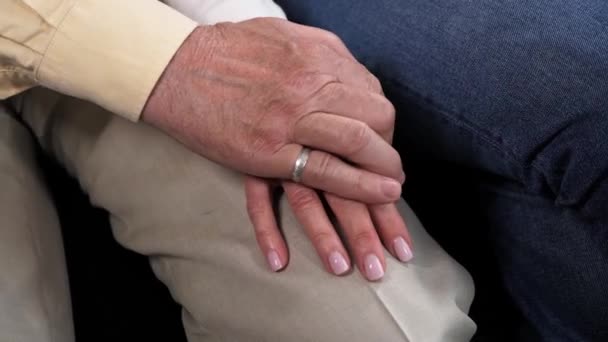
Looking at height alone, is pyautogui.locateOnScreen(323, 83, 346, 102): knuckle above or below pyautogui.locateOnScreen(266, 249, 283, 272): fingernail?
above

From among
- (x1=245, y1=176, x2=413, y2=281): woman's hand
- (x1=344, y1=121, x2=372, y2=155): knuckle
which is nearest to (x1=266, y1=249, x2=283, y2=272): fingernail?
(x1=245, y1=176, x2=413, y2=281): woman's hand

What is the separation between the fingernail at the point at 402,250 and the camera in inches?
20.7

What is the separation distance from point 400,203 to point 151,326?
11.2 inches

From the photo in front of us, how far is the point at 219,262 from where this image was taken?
53cm

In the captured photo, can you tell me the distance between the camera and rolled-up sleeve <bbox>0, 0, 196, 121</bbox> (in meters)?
0.53

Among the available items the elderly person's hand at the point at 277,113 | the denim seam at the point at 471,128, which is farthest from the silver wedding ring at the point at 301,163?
the denim seam at the point at 471,128

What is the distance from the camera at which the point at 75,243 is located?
690mm

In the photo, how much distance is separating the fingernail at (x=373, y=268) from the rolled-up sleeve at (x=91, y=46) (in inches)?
8.8

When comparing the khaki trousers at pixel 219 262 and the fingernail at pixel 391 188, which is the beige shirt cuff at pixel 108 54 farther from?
the fingernail at pixel 391 188

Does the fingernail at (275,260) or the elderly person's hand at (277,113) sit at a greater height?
the elderly person's hand at (277,113)

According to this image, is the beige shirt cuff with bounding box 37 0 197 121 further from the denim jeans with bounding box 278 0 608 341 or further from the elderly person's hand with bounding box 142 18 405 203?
the denim jeans with bounding box 278 0 608 341

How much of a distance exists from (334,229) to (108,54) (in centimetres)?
23

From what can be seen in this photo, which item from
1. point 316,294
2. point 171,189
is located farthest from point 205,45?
point 316,294

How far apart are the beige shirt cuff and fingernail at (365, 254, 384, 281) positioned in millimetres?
222
